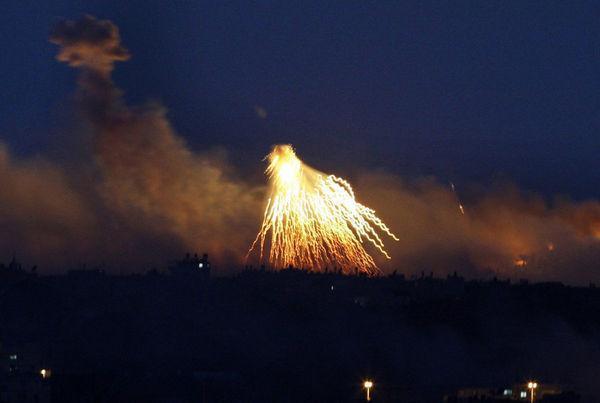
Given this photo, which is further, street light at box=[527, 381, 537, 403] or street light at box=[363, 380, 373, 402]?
street light at box=[527, 381, 537, 403]

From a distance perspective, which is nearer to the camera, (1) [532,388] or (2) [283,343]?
(1) [532,388]

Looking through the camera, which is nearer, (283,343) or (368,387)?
(368,387)

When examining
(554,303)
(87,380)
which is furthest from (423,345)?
(87,380)

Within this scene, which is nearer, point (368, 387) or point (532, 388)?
point (368, 387)

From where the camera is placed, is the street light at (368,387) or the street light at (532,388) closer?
the street light at (368,387)

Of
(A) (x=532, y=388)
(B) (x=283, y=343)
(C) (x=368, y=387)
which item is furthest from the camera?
(B) (x=283, y=343)

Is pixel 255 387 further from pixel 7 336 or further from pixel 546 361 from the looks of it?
pixel 546 361

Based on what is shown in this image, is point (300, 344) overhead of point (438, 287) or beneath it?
beneath

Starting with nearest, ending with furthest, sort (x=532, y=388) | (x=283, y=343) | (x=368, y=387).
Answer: (x=368, y=387) < (x=532, y=388) < (x=283, y=343)
